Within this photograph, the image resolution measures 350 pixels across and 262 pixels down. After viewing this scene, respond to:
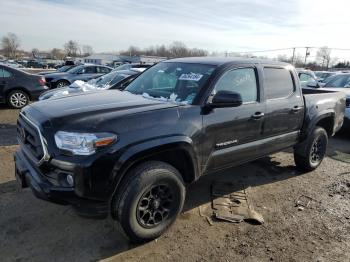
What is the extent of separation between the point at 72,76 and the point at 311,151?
1272 cm

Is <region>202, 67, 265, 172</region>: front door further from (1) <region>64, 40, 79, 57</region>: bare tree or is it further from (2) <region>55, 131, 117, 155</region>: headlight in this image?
(1) <region>64, 40, 79, 57</region>: bare tree

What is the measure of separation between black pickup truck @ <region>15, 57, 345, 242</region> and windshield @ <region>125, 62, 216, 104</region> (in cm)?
2

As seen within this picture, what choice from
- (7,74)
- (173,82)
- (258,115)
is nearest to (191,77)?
(173,82)

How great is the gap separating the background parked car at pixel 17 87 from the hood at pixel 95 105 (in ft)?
26.0

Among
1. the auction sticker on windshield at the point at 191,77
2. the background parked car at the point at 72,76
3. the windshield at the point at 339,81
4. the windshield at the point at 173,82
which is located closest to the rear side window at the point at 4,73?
the background parked car at the point at 72,76

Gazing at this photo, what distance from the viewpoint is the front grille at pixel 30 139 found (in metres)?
3.16

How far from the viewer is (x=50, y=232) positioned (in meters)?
3.62

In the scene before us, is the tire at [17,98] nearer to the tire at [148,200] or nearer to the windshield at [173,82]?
the windshield at [173,82]

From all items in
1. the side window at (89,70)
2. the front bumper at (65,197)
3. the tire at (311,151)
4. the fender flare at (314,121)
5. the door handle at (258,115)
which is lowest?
the tire at (311,151)

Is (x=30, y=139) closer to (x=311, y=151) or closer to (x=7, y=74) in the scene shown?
(x=311, y=151)

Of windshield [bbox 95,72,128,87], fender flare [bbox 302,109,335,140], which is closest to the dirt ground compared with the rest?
fender flare [bbox 302,109,335,140]

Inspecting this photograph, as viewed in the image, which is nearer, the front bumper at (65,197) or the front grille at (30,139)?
the front bumper at (65,197)

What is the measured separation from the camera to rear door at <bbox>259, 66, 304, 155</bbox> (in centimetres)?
463

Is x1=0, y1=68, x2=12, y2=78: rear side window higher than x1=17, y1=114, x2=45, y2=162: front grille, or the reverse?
x1=0, y1=68, x2=12, y2=78: rear side window
